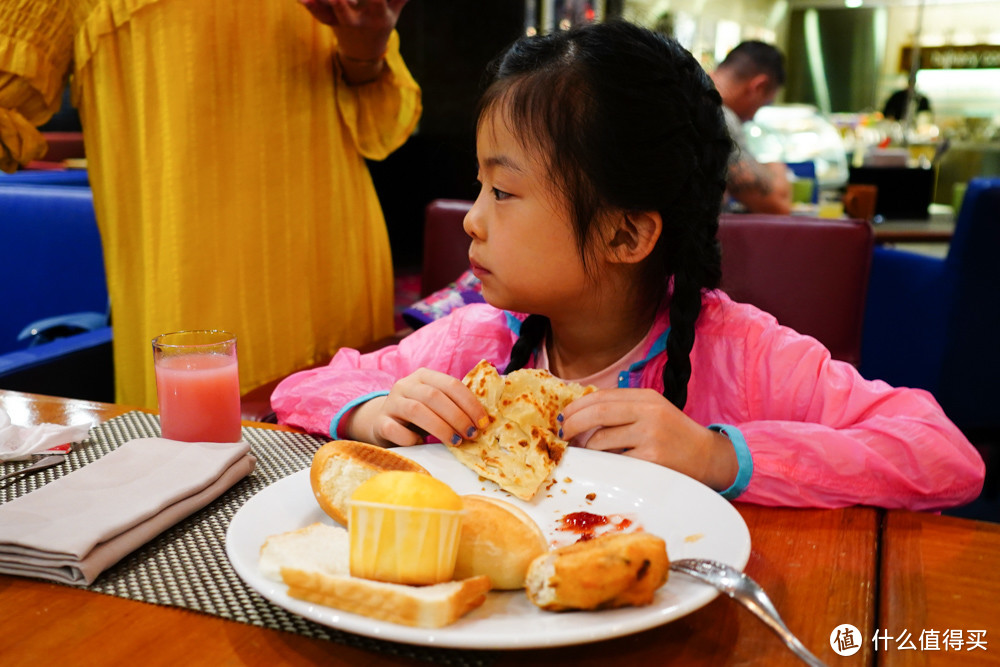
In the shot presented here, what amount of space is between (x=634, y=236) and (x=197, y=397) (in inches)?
30.0

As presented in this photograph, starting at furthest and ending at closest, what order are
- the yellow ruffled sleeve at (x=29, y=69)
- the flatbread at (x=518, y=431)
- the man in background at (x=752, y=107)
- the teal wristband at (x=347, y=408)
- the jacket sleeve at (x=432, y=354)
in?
the man in background at (x=752, y=107), the yellow ruffled sleeve at (x=29, y=69), the jacket sleeve at (x=432, y=354), the teal wristband at (x=347, y=408), the flatbread at (x=518, y=431)

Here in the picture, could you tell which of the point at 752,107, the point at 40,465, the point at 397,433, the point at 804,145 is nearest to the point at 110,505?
the point at 40,465

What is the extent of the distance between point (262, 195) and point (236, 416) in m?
0.91

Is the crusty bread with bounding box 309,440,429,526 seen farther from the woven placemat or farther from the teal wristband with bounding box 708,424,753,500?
the teal wristband with bounding box 708,424,753,500

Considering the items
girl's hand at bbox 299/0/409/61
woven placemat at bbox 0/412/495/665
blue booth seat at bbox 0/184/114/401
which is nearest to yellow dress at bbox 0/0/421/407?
girl's hand at bbox 299/0/409/61

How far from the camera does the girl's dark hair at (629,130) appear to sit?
1.33 m

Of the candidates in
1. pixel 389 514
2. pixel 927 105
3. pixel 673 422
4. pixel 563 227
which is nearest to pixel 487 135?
pixel 563 227

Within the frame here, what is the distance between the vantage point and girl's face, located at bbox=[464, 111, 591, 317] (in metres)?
1.32

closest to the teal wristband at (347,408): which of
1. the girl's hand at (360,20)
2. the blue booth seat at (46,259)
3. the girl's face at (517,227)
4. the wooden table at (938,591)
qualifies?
the girl's face at (517,227)

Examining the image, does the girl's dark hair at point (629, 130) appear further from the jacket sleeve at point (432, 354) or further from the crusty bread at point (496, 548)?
the crusty bread at point (496, 548)

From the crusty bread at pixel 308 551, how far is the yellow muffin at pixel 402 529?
41 mm

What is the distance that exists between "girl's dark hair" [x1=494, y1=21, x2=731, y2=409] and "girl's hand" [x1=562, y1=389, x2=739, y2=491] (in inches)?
9.4

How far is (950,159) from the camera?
9609 mm

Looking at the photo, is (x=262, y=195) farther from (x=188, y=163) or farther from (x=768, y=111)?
(x=768, y=111)
